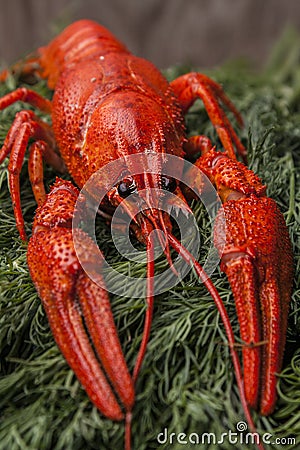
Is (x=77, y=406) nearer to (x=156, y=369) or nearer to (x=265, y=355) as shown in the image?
(x=156, y=369)

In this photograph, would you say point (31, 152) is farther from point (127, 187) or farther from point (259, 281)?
point (259, 281)

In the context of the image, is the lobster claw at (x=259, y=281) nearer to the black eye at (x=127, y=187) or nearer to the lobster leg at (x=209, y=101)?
the black eye at (x=127, y=187)

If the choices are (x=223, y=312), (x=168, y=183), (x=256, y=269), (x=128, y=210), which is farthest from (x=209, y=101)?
(x=223, y=312)

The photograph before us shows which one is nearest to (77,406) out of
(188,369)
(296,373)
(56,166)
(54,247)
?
(188,369)

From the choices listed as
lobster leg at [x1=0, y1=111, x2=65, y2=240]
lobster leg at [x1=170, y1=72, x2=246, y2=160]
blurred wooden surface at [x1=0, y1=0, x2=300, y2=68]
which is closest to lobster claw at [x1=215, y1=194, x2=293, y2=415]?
lobster leg at [x1=170, y1=72, x2=246, y2=160]

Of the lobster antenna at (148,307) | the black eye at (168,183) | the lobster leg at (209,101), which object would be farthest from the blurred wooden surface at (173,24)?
the lobster antenna at (148,307)

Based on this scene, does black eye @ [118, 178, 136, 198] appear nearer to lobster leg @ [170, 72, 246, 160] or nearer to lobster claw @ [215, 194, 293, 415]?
lobster claw @ [215, 194, 293, 415]
